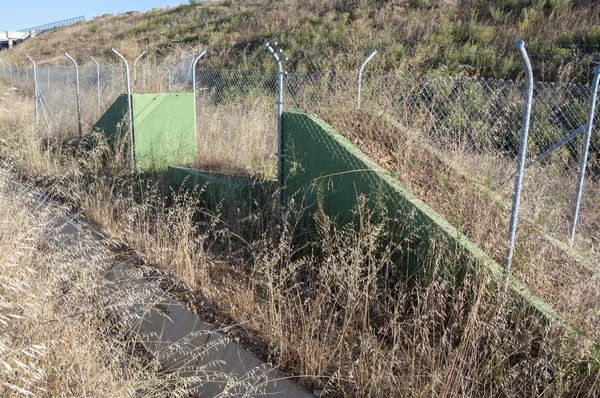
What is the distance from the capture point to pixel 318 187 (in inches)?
187

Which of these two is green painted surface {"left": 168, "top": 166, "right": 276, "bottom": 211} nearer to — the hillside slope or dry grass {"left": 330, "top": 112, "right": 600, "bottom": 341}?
dry grass {"left": 330, "top": 112, "right": 600, "bottom": 341}

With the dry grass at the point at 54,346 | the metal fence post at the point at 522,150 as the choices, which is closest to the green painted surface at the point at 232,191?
the dry grass at the point at 54,346

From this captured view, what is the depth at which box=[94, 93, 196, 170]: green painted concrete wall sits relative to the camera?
7820mm

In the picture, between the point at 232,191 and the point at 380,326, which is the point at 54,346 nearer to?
the point at 380,326

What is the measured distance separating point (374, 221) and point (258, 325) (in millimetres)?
1381

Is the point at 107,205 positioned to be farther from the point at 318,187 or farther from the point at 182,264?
the point at 318,187

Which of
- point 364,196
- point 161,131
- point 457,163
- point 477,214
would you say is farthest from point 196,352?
point 161,131

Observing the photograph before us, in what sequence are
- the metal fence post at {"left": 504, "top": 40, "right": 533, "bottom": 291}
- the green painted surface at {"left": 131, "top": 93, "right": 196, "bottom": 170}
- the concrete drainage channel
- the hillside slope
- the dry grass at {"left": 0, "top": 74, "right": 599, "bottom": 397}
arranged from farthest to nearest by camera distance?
the hillside slope
the green painted surface at {"left": 131, "top": 93, "right": 196, "bottom": 170}
the metal fence post at {"left": 504, "top": 40, "right": 533, "bottom": 291}
the concrete drainage channel
the dry grass at {"left": 0, "top": 74, "right": 599, "bottom": 397}

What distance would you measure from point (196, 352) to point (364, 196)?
1.90 m

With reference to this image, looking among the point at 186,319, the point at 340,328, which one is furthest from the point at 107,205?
the point at 340,328

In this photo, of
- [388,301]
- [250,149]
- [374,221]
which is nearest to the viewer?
[388,301]

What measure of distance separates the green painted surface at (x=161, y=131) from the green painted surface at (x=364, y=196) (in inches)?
115

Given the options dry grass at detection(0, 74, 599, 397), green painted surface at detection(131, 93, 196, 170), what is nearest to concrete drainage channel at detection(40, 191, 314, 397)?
dry grass at detection(0, 74, 599, 397)

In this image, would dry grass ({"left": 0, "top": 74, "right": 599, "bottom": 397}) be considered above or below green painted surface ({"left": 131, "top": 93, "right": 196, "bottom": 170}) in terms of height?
below
